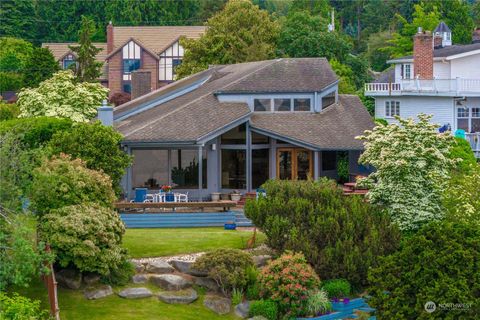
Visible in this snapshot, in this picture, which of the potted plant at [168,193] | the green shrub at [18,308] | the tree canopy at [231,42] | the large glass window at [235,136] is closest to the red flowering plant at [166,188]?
the potted plant at [168,193]

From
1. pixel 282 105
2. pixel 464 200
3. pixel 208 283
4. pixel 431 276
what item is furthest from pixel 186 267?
pixel 282 105

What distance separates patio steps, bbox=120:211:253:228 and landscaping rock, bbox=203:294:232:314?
6941 mm

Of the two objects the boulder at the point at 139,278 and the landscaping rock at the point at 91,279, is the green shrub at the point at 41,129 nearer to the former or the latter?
the boulder at the point at 139,278

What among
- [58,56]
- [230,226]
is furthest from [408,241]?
[58,56]

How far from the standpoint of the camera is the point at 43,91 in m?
53.2

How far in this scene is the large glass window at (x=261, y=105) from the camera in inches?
1834

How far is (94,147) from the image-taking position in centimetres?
3941

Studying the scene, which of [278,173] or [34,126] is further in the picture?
[278,173]

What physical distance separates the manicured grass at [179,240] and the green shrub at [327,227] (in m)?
1.36

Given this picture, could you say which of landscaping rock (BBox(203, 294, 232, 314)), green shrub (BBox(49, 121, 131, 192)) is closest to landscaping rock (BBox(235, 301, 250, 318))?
landscaping rock (BBox(203, 294, 232, 314))

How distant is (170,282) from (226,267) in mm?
1768

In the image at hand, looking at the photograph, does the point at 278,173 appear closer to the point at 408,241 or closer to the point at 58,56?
the point at 408,241

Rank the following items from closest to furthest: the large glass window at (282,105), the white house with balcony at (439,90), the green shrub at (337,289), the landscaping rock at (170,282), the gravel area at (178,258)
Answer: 1. the landscaping rock at (170,282)
2. the green shrub at (337,289)
3. the gravel area at (178,258)
4. the large glass window at (282,105)
5. the white house with balcony at (439,90)

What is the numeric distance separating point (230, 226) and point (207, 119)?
21.9ft
